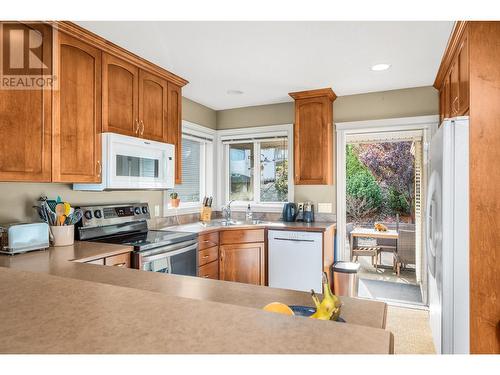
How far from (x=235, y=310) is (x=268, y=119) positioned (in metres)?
3.74

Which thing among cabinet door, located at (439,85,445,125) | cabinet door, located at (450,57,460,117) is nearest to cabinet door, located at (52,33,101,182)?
cabinet door, located at (450,57,460,117)

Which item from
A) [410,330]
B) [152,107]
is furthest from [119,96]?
[410,330]

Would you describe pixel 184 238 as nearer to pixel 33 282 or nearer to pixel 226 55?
pixel 226 55

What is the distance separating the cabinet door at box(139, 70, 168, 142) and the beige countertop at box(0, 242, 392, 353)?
1097mm

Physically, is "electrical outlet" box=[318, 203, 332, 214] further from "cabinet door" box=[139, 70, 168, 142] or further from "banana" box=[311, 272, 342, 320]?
"banana" box=[311, 272, 342, 320]

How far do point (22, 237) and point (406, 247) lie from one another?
4.46 m

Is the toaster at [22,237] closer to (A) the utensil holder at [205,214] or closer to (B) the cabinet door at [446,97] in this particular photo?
(A) the utensil holder at [205,214]

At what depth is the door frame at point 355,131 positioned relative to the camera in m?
3.45

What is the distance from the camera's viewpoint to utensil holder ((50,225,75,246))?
7.09ft

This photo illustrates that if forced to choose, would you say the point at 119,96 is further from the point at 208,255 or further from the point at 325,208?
the point at 325,208

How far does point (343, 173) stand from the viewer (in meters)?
3.79

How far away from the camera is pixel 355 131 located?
3.74 meters

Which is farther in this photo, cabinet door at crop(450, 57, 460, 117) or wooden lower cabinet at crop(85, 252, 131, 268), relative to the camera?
cabinet door at crop(450, 57, 460, 117)

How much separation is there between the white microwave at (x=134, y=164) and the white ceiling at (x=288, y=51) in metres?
0.73
